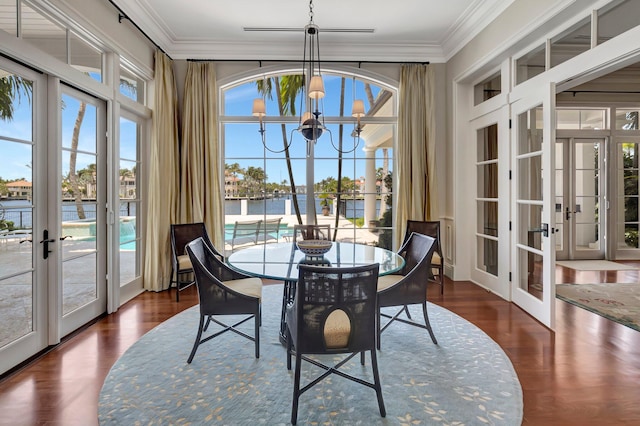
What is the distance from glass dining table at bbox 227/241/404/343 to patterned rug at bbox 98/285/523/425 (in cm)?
55

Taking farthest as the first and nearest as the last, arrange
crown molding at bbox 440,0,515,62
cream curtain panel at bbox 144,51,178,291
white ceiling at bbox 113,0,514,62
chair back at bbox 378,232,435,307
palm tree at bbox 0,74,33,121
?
cream curtain panel at bbox 144,51,178,291, white ceiling at bbox 113,0,514,62, crown molding at bbox 440,0,515,62, chair back at bbox 378,232,435,307, palm tree at bbox 0,74,33,121

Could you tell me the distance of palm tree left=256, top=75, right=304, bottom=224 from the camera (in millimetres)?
4980

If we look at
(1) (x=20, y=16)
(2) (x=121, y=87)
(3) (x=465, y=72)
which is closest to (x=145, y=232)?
(2) (x=121, y=87)

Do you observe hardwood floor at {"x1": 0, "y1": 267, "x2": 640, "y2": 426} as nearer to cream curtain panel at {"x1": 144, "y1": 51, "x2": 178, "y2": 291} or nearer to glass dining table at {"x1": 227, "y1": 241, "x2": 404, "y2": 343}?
cream curtain panel at {"x1": 144, "y1": 51, "x2": 178, "y2": 291}

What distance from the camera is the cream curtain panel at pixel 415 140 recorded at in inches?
187

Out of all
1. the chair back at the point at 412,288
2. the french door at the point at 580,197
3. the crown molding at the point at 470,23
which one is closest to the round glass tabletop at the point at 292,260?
the chair back at the point at 412,288

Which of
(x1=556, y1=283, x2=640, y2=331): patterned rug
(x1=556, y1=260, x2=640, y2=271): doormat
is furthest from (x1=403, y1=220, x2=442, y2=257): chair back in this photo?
(x1=556, y1=260, x2=640, y2=271): doormat

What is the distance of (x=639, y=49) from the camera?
7.51ft

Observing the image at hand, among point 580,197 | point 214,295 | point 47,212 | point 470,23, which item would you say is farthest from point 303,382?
point 580,197

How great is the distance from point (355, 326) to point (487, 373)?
3.66ft

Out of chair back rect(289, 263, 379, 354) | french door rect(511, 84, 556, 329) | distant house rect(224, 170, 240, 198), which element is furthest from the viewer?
distant house rect(224, 170, 240, 198)

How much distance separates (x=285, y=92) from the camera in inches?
197

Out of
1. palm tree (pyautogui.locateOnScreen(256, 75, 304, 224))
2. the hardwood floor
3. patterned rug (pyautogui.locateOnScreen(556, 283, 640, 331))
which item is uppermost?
palm tree (pyautogui.locateOnScreen(256, 75, 304, 224))

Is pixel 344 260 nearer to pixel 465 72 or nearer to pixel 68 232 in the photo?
pixel 68 232
